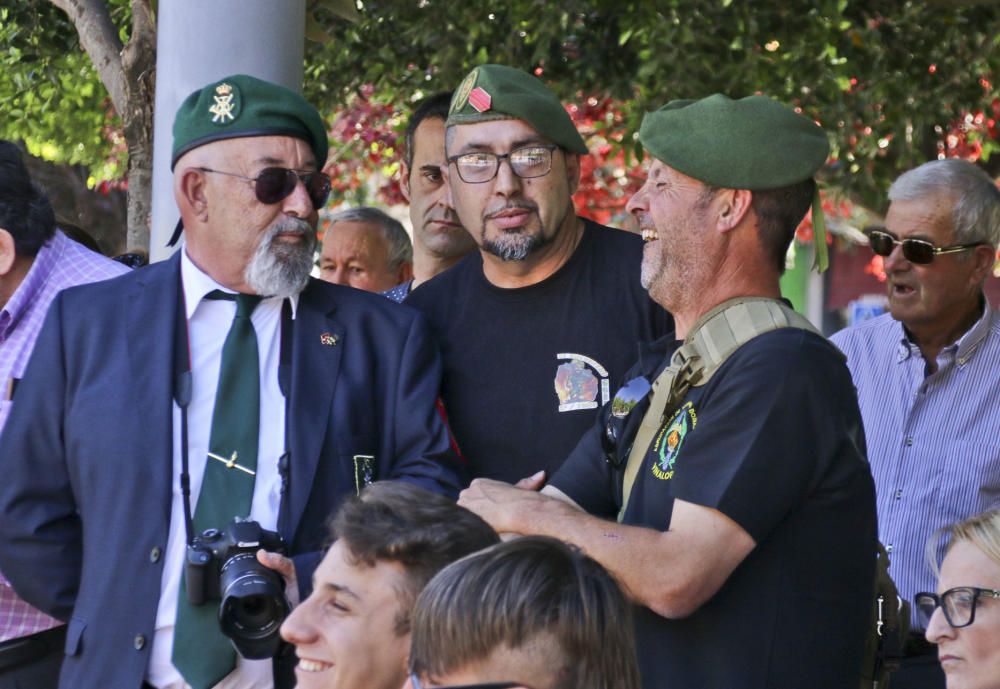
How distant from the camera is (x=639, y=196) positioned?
11.5ft

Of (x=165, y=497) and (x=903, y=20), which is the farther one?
(x=903, y=20)

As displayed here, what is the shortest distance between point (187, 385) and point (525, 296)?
0.94 metres

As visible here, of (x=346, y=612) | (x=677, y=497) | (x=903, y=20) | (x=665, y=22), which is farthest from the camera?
(x=903, y=20)

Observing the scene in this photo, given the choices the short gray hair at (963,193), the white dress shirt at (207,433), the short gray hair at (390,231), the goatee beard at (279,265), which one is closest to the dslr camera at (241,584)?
the white dress shirt at (207,433)

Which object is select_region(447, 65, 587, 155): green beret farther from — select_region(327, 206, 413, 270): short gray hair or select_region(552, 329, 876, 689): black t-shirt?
select_region(327, 206, 413, 270): short gray hair

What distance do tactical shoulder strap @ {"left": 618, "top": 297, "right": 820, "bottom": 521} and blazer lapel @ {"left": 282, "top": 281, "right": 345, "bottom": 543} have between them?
2.40 feet

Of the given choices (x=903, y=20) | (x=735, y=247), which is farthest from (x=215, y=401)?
(x=903, y=20)

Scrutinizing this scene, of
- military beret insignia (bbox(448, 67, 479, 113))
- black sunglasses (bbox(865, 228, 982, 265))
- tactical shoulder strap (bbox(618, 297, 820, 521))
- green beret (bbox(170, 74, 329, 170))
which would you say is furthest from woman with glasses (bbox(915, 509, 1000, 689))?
black sunglasses (bbox(865, 228, 982, 265))

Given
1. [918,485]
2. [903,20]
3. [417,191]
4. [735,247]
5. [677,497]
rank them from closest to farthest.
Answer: [677,497] < [735,247] < [918,485] < [417,191] < [903,20]

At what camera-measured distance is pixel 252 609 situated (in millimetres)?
3252

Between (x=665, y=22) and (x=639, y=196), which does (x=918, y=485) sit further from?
(x=665, y=22)

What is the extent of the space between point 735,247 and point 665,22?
4.26 m

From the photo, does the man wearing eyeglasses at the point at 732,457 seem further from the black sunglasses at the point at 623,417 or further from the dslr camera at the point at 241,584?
the dslr camera at the point at 241,584

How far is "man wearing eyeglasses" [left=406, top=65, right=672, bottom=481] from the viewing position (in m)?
3.94
